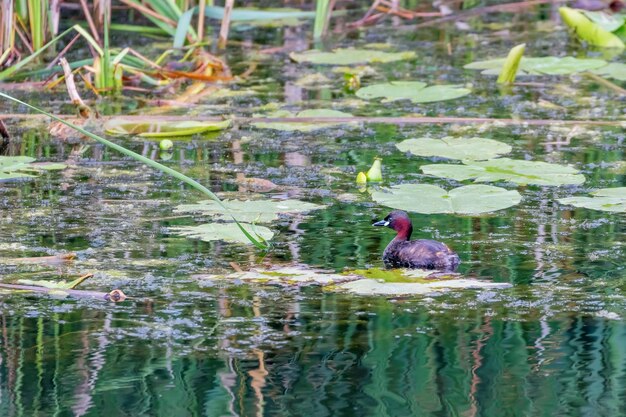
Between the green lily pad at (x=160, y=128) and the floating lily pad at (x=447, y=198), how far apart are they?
5.58 ft

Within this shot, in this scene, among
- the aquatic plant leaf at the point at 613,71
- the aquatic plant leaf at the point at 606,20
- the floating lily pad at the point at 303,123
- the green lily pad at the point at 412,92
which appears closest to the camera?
the floating lily pad at the point at 303,123

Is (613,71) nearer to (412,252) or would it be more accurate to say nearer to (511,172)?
(511,172)

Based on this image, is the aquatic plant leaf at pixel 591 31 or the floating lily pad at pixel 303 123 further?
the aquatic plant leaf at pixel 591 31

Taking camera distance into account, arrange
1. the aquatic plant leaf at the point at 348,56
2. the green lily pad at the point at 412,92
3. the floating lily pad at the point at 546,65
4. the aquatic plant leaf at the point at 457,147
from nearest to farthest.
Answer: the aquatic plant leaf at the point at 457,147 < the green lily pad at the point at 412,92 < the floating lily pad at the point at 546,65 < the aquatic plant leaf at the point at 348,56

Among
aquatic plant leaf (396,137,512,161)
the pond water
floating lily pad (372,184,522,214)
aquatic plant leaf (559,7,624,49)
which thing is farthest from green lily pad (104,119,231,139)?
aquatic plant leaf (559,7,624,49)

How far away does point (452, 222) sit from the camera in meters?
5.30

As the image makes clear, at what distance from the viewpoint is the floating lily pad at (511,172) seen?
229 inches

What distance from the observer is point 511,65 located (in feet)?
26.8

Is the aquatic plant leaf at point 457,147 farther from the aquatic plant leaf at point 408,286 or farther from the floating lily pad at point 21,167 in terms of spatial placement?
the aquatic plant leaf at point 408,286

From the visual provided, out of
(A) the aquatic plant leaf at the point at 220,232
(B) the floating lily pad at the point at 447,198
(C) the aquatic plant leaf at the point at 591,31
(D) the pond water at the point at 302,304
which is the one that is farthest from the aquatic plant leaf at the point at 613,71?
(A) the aquatic plant leaf at the point at 220,232

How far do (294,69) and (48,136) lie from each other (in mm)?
2289

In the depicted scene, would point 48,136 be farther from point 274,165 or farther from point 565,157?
point 565,157

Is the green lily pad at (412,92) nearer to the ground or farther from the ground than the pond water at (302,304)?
farther from the ground

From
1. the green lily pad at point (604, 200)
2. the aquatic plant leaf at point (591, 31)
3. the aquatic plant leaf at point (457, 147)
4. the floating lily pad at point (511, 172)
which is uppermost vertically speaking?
the aquatic plant leaf at point (591, 31)
